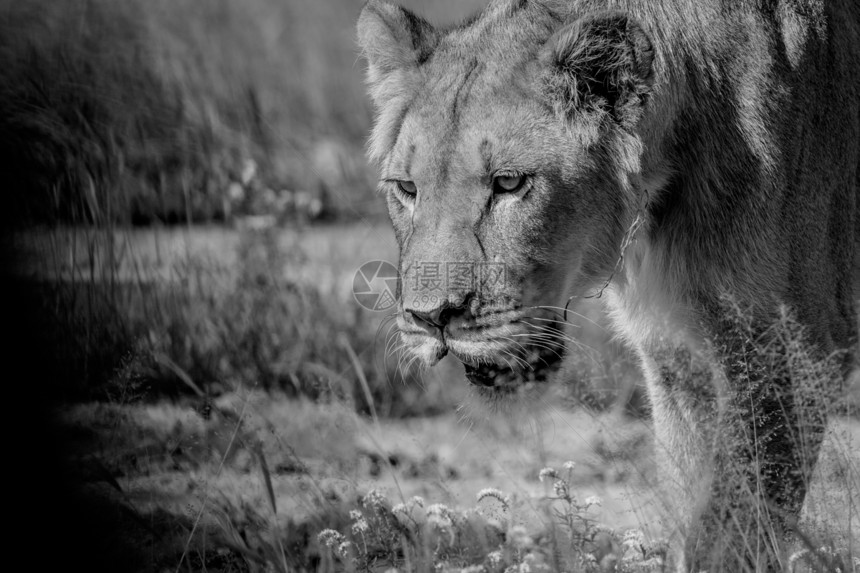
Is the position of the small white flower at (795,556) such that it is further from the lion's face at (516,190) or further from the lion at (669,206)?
the lion's face at (516,190)

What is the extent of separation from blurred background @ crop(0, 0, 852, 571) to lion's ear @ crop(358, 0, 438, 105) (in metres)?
0.44

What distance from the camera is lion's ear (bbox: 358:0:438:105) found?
353cm

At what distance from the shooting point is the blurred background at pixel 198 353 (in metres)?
3.12

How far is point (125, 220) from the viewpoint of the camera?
4.72m

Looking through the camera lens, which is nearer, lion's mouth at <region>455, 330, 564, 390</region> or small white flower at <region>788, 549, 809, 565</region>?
small white flower at <region>788, 549, 809, 565</region>

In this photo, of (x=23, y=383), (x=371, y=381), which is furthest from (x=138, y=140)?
(x=23, y=383)

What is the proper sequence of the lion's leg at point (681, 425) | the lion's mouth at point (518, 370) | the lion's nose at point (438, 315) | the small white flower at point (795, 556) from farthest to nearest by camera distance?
the lion's mouth at point (518, 370) → the lion's leg at point (681, 425) → the lion's nose at point (438, 315) → the small white flower at point (795, 556)

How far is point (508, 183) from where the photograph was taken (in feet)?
10.2

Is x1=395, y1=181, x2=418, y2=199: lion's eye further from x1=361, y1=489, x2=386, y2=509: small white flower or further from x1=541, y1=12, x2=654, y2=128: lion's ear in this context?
x1=361, y1=489, x2=386, y2=509: small white flower

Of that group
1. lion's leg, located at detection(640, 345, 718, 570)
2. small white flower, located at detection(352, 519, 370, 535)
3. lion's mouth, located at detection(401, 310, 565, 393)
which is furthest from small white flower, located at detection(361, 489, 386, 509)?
lion's leg, located at detection(640, 345, 718, 570)

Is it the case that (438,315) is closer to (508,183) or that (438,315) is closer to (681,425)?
(508,183)

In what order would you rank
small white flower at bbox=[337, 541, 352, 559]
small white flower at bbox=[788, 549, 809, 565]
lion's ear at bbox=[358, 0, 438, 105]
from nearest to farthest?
small white flower at bbox=[788, 549, 809, 565], small white flower at bbox=[337, 541, 352, 559], lion's ear at bbox=[358, 0, 438, 105]

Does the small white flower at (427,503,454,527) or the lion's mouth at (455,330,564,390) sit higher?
the lion's mouth at (455,330,564,390)

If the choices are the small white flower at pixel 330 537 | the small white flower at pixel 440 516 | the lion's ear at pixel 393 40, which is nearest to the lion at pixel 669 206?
the lion's ear at pixel 393 40
